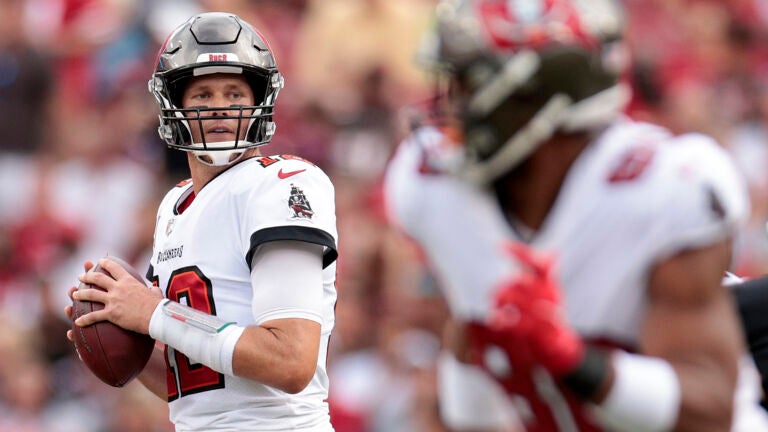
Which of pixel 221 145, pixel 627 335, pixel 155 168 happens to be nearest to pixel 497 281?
pixel 627 335

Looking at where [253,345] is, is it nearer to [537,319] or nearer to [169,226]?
[169,226]

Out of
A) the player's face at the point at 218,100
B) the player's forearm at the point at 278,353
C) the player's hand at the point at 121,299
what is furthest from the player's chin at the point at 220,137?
the player's forearm at the point at 278,353

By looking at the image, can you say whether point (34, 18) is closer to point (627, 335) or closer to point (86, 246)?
point (86, 246)

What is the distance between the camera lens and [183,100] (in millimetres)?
3883

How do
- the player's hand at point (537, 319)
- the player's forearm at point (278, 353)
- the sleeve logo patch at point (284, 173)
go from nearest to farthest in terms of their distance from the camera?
1. the player's hand at point (537, 319)
2. the player's forearm at point (278, 353)
3. the sleeve logo patch at point (284, 173)

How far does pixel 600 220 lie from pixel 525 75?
1.31ft

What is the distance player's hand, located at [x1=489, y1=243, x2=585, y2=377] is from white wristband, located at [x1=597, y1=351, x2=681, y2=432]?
0.41 feet

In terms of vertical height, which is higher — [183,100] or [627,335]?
[183,100]

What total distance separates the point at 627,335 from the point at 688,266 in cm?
31

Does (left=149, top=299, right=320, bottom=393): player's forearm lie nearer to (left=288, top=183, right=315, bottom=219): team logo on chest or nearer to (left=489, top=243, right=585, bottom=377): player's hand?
(left=288, top=183, right=315, bottom=219): team logo on chest

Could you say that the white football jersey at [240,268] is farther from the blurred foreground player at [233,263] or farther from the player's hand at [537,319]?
the player's hand at [537,319]

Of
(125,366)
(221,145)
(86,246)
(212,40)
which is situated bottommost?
(86,246)

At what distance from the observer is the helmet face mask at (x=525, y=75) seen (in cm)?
327

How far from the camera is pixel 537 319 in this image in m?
2.93
